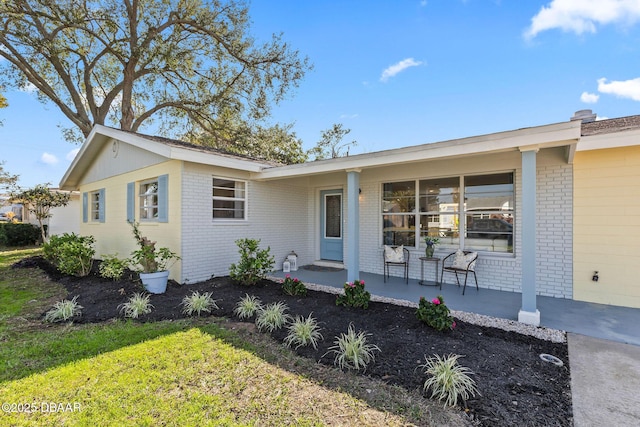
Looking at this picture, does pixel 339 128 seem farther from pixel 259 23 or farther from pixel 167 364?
pixel 167 364

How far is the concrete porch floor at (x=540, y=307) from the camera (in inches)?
154

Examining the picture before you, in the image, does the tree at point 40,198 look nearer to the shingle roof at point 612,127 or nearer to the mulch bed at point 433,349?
the mulch bed at point 433,349

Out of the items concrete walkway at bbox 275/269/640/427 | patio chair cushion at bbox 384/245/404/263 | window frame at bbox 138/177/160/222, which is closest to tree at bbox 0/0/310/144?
window frame at bbox 138/177/160/222

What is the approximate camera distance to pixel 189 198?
6.33 m

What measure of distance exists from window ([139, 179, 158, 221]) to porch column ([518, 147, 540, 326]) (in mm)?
7295

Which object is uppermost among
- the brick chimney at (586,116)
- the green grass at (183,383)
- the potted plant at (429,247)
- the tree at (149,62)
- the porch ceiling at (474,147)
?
the tree at (149,62)

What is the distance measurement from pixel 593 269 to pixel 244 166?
696 cm

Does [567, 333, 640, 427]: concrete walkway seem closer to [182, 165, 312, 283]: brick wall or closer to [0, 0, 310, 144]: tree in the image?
[182, 165, 312, 283]: brick wall

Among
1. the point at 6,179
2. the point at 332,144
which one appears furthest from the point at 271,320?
the point at 6,179

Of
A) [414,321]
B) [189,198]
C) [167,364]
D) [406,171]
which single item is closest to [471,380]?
[414,321]

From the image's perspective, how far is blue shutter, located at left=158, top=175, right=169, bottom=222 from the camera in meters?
6.57

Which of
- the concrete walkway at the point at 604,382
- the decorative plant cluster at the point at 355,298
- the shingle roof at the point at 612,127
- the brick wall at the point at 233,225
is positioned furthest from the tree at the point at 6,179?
the shingle roof at the point at 612,127

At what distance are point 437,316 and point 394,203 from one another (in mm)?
3833

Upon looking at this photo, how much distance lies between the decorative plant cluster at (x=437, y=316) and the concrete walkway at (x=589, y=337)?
1.14 meters
